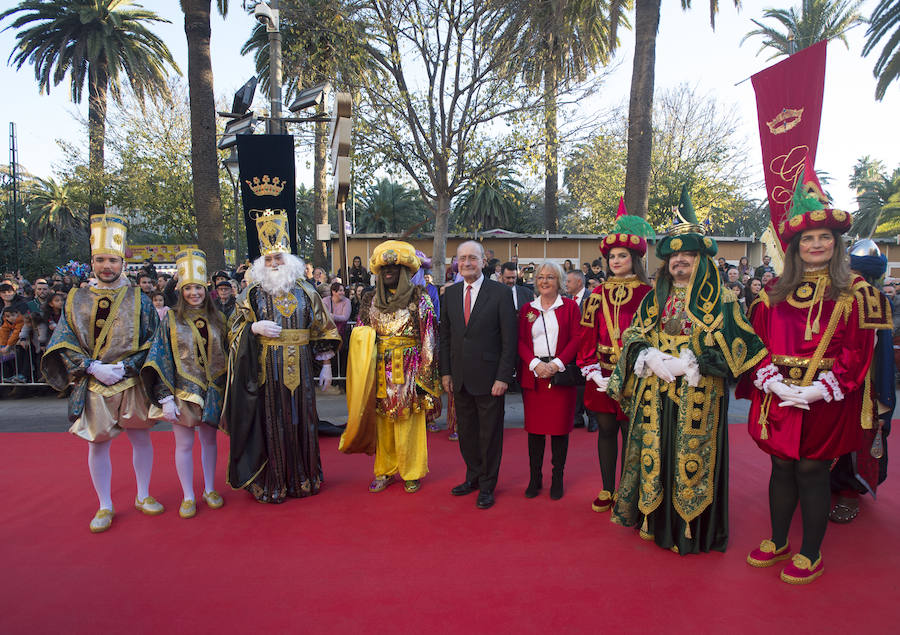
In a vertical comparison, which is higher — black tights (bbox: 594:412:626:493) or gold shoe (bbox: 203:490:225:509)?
black tights (bbox: 594:412:626:493)

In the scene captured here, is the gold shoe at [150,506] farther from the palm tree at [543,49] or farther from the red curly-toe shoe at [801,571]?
the palm tree at [543,49]

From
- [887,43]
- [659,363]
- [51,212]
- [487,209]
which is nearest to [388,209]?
[487,209]

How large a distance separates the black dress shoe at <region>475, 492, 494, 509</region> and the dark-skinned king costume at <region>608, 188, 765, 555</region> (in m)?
1.06

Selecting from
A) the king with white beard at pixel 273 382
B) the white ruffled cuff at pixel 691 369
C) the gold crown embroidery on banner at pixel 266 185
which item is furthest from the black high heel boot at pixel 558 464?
the gold crown embroidery on banner at pixel 266 185

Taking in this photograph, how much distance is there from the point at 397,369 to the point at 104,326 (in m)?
2.08

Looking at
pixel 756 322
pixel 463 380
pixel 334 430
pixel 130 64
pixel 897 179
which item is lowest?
pixel 334 430

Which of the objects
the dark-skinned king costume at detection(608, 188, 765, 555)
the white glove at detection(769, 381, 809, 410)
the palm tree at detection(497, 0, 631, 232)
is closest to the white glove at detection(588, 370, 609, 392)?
the dark-skinned king costume at detection(608, 188, 765, 555)

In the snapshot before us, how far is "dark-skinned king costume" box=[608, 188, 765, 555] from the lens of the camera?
3.12 metres

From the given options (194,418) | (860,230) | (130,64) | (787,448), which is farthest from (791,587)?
(860,230)

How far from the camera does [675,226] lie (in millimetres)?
3404

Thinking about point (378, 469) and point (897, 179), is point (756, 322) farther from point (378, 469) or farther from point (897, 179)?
point (897, 179)

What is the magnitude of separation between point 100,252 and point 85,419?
1.15 metres

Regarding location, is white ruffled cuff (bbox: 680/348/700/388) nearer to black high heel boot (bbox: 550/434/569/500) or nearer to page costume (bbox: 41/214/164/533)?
black high heel boot (bbox: 550/434/569/500)

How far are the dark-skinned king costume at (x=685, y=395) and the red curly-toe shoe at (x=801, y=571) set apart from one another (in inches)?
14.9
